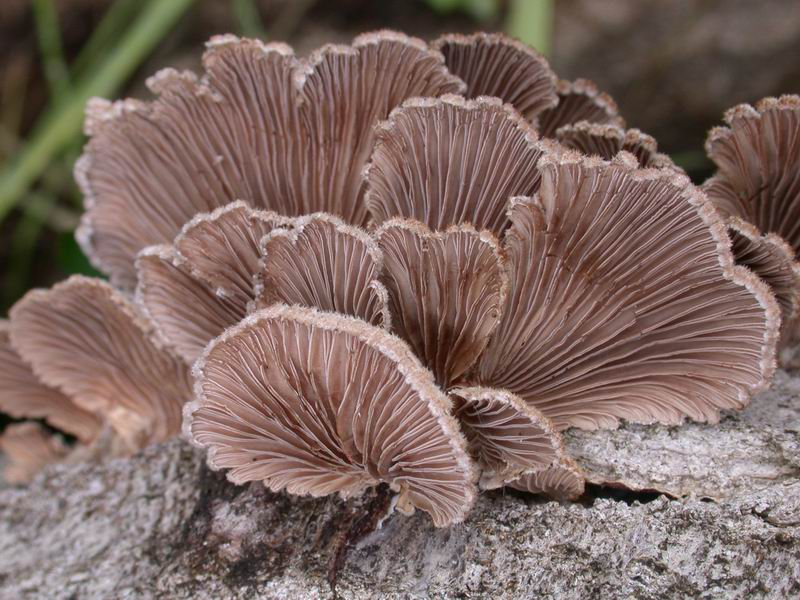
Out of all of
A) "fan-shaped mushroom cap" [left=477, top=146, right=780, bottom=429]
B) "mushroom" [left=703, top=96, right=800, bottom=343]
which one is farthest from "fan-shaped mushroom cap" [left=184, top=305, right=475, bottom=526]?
"mushroom" [left=703, top=96, right=800, bottom=343]

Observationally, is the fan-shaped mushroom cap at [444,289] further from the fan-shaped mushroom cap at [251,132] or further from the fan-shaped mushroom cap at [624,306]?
the fan-shaped mushroom cap at [251,132]

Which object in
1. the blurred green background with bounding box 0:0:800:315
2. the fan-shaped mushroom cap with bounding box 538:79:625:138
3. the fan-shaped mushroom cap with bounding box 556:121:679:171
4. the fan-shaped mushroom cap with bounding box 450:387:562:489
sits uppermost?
the blurred green background with bounding box 0:0:800:315

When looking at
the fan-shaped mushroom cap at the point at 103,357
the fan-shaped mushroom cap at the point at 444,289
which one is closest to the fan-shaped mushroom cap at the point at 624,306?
the fan-shaped mushroom cap at the point at 444,289

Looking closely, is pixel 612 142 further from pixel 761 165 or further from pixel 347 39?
pixel 347 39

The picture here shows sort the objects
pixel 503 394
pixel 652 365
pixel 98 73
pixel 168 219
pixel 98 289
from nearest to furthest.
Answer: pixel 503 394 → pixel 652 365 → pixel 98 289 → pixel 168 219 → pixel 98 73

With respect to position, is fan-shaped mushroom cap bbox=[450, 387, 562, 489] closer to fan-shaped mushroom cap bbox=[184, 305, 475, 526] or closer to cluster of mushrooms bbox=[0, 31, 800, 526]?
cluster of mushrooms bbox=[0, 31, 800, 526]

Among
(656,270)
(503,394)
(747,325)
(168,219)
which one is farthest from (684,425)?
(168,219)

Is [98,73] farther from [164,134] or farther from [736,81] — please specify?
[736,81]
